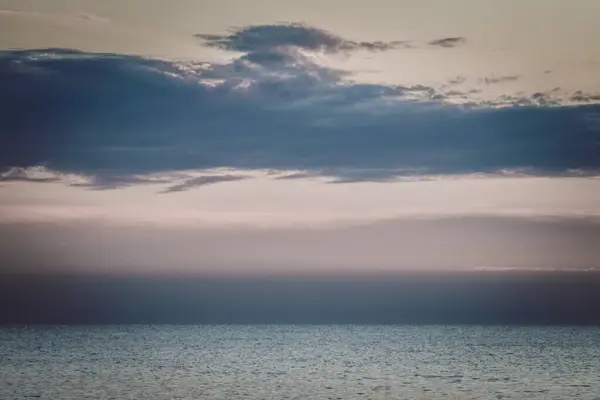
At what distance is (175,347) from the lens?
336ft

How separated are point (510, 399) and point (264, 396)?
1110cm

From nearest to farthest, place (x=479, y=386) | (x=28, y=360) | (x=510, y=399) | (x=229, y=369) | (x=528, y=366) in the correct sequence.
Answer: (x=510, y=399)
(x=479, y=386)
(x=229, y=369)
(x=528, y=366)
(x=28, y=360)

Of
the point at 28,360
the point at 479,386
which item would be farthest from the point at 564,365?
the point at 28,360

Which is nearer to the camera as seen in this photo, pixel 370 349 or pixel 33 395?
pixel 33 395

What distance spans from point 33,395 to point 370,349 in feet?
175

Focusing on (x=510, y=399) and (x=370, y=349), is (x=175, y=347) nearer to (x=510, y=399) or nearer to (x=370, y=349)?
(x=370, y=349)

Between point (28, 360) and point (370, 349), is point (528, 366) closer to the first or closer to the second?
point (370, 349)

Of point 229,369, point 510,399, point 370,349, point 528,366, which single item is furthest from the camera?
point 370,349

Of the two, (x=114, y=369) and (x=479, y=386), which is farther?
(x=114, y=369)

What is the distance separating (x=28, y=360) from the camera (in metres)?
77.1

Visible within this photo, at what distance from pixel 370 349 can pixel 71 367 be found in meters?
36.4

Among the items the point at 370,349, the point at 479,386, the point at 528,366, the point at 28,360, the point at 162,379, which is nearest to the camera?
the point at 479,386

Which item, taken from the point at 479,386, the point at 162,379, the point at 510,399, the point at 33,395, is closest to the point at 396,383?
the point at 479,386

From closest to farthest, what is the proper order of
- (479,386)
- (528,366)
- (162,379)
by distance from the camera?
(479,386)
(162,379)
(528,366)
